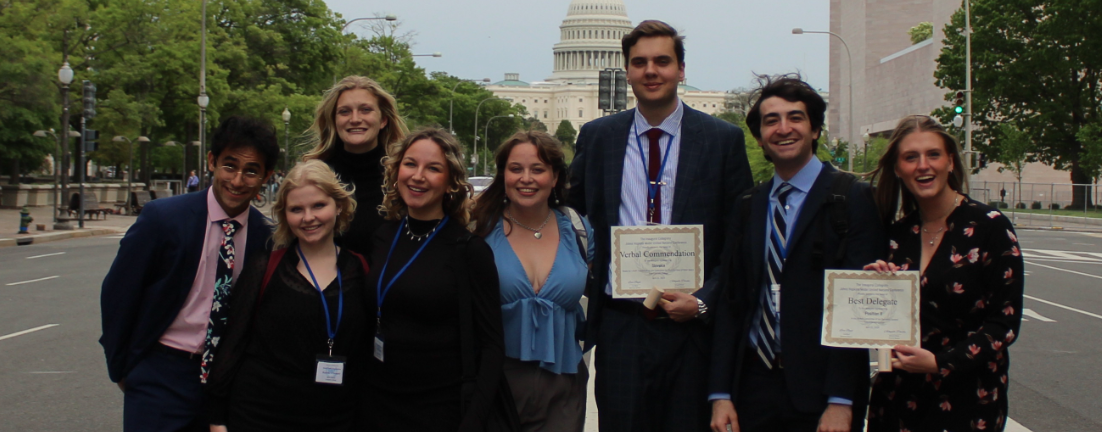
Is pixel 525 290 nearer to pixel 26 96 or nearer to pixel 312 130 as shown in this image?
pixel 312 130

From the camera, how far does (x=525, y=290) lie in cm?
390

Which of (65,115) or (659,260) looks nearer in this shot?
(659,260)

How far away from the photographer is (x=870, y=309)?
11.3 ft

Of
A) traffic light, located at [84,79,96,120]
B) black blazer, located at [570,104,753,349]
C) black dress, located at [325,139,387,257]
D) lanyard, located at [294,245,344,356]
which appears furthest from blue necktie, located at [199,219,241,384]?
traffic light, located at [84,79,96,120]

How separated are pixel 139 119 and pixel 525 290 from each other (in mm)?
34573

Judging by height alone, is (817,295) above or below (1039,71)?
below

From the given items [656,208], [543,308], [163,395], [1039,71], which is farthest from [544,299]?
[1039,71]

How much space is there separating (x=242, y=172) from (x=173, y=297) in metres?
0.51

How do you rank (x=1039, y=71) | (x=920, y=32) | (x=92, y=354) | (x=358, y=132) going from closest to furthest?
(x=358, y=132) < (x=92, y=354) < (x=1039, y=71) < (x=920, y=32)

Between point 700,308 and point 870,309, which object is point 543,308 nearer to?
point 700,308

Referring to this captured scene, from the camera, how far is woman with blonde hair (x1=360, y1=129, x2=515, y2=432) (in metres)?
3.65

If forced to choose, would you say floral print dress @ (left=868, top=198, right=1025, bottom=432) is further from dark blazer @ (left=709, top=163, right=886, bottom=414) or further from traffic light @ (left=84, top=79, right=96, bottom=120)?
traffic light @ (left=84, top=79, right=96, bottom=120)

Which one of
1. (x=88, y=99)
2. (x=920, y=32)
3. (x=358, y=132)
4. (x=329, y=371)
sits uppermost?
(x=920, y=32)

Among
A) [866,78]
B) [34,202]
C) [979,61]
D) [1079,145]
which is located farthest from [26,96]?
[866,78]
